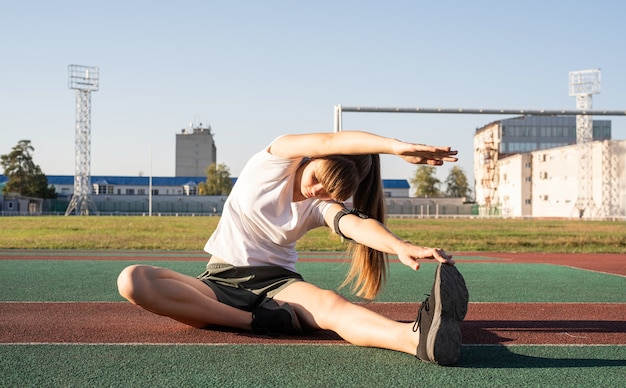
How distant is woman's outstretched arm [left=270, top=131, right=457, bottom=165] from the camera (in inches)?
130

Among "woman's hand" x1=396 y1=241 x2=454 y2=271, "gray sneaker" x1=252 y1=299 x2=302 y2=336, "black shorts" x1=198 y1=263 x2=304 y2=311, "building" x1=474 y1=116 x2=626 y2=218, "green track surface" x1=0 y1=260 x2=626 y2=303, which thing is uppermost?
"building" x1=474 y1=116 x2=626 y2=218

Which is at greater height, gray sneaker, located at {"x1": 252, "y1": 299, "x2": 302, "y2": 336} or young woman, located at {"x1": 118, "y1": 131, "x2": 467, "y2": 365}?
young woman, located at {"x1": 118, "y1": 131, "x2": 467, "y2": 365}

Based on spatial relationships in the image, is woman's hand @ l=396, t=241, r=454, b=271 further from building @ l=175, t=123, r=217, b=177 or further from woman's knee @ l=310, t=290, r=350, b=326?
building @ l=175, t=123, r=217, b=177

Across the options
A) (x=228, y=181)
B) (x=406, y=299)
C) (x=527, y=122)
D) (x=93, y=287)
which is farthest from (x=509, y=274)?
(x=527, y=122)

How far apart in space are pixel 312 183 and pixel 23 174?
82.7 metres

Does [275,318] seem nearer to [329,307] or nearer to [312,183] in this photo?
[329,307]

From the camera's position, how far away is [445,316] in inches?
134

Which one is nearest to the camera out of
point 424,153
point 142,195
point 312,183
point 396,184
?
point 424,153

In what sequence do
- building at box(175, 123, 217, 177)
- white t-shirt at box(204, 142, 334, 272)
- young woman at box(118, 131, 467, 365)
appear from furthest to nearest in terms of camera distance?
A: 1. building at box(175, 123, 217, 177)
2. white t-shirt at box(204, 142, 334, 272)
3. young woman at box(118, 131, 467, 365)

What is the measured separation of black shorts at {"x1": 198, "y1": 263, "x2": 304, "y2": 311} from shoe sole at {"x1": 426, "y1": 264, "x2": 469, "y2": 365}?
1.19 m

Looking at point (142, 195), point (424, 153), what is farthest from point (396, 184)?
point (424, 153)

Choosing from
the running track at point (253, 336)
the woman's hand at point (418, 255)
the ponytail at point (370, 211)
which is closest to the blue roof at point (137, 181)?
the running track at point (253, 336)

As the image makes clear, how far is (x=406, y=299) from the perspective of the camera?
7.00 m

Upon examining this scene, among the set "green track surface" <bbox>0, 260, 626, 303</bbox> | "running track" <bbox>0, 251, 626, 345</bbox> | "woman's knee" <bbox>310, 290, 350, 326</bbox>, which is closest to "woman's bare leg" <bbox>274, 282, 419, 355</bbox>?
"woman's knee" <bbox>310, 290, 350, 326</bbox>
